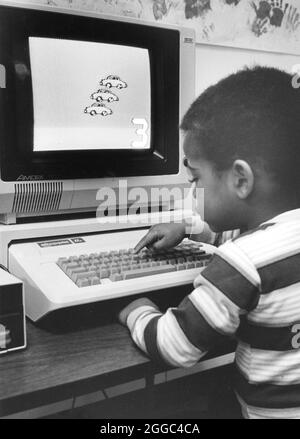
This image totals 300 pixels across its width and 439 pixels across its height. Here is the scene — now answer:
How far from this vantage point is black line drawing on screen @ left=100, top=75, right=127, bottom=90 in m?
1.01

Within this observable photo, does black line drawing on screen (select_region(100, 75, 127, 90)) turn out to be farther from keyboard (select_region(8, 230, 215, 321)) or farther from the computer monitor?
keyboard (select_region(8, 230, 215, 321))

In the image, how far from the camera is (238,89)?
28.8 inches

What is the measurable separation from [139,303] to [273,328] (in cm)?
21

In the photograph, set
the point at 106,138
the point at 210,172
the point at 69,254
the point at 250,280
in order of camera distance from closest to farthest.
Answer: the point at 250,280 → the point at 210,172 → the point at 69,254 → the point at 106,138

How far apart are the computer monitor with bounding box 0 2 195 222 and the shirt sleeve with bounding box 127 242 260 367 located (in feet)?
1.38

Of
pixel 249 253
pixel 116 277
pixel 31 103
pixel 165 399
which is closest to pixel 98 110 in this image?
pixel 31 103

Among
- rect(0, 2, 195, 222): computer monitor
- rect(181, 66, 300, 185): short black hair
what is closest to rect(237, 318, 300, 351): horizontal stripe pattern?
rect(181, 66, 300, 185): short black hair

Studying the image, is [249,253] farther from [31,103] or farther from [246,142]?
[31,103]

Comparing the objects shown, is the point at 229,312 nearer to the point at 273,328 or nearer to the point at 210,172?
the point at 273,328

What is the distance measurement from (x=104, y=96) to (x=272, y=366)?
63 centimetres

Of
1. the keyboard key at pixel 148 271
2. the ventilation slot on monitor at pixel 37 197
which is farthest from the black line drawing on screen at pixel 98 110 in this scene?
the keyboard key at pixel 148 271

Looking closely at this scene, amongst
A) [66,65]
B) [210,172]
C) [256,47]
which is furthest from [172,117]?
[256,47]

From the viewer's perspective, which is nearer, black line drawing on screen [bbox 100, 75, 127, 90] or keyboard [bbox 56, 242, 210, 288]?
keyboard [bbox 56, 242, 210, 288]

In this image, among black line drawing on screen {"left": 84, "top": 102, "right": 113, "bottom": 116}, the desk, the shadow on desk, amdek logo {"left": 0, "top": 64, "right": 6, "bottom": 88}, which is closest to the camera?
the desk
